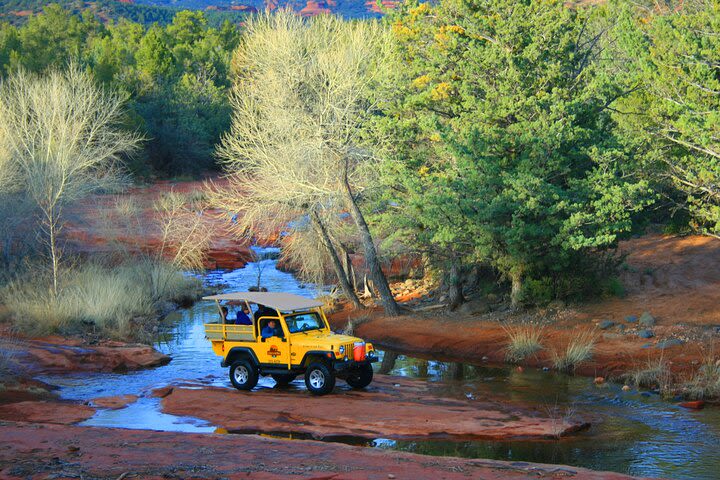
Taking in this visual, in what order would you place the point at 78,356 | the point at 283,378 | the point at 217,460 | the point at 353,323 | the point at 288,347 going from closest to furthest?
the point at 217,460 → the point at 288,347 → the point at 283,378 → the point at 78,356 → the point at 353,323

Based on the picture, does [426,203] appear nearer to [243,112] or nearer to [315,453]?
[243,112]

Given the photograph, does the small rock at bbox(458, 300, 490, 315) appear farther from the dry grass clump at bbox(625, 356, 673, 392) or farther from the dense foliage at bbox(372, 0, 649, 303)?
the dry grass clump at bbox(625, 356, 673, 392)

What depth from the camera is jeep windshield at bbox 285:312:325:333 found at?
1853cm

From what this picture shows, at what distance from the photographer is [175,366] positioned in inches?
904

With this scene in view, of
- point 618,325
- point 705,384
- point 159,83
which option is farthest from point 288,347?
point 159,83

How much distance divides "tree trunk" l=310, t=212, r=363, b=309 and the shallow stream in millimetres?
5706

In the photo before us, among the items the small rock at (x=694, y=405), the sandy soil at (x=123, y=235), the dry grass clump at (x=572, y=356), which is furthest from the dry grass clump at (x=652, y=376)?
the sandy soil at (x=123, y=235)

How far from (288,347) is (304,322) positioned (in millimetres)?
778

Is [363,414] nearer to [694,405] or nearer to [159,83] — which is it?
[694,405]

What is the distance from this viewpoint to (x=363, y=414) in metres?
16.7

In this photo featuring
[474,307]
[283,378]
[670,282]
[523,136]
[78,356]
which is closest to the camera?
[283,378]

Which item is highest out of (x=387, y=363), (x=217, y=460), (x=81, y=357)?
(x=81, y=357)

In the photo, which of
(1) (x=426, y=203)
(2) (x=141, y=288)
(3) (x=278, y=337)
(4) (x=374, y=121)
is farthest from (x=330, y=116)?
(3) (x=278, y=337)

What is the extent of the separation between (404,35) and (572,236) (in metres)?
8.92
